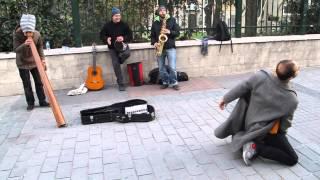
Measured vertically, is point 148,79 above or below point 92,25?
below

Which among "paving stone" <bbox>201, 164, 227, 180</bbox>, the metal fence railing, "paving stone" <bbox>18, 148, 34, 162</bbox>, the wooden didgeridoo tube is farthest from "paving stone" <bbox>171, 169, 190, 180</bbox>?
the metal fence railing

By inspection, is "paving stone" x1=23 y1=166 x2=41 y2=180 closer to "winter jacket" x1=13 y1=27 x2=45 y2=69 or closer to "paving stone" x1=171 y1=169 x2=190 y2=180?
"paving stone" x1=171 y1=169 x2=190 y2=180

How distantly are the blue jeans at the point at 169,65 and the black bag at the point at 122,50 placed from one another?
0.66 m

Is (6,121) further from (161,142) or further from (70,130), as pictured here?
(161,142)

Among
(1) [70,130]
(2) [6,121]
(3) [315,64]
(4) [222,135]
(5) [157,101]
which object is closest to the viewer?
(4) [222,135]

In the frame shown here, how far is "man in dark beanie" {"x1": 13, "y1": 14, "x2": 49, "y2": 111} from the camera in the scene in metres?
5.72

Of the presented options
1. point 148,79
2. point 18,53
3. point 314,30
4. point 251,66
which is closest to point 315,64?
point 314,30

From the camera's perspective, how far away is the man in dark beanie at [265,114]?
12.2ft

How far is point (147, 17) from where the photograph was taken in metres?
8.23

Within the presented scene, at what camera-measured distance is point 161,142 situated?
4723 millimetres

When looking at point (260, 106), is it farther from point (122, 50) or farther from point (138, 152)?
point (122, 50)

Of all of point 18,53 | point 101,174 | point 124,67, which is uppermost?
point 18,53

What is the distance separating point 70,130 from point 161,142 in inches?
56.4

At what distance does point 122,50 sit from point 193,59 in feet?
5.91
